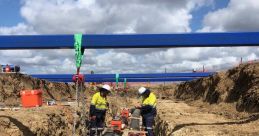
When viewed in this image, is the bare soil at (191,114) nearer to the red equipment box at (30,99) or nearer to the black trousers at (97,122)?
the red equipment box at (30,99)

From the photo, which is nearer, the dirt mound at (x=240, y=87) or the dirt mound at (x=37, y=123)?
the dirt mound at (x=37, y=123)

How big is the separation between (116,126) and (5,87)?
2048cm

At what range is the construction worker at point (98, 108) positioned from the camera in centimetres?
1439

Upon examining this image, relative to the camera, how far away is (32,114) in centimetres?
1698

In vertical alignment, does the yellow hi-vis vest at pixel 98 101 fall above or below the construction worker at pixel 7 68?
below

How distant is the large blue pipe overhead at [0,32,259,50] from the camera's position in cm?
1538

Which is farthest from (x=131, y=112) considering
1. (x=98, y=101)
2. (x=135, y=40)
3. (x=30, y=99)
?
(x=30, y=99)

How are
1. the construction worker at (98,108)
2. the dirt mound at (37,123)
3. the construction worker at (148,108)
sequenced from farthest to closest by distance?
the construction worker at (148,108) < the construction worker at (98,108) < the dirt mound at (37,123)

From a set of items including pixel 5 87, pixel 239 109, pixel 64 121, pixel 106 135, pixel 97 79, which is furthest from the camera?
pixel 97 79

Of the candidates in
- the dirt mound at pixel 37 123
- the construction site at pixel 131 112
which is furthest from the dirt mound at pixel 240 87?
the dirt mound at pixel 37 123

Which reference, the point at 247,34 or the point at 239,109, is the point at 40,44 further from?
the point at 239,109

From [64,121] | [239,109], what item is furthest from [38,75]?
[239,109]

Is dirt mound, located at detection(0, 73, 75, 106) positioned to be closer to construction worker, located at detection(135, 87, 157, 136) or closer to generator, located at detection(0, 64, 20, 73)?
generator, located at detection(0, 64, 20, 73)

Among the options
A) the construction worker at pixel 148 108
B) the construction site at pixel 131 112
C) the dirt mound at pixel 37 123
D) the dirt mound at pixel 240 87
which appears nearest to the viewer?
the dirt mound at pixel 37 123
